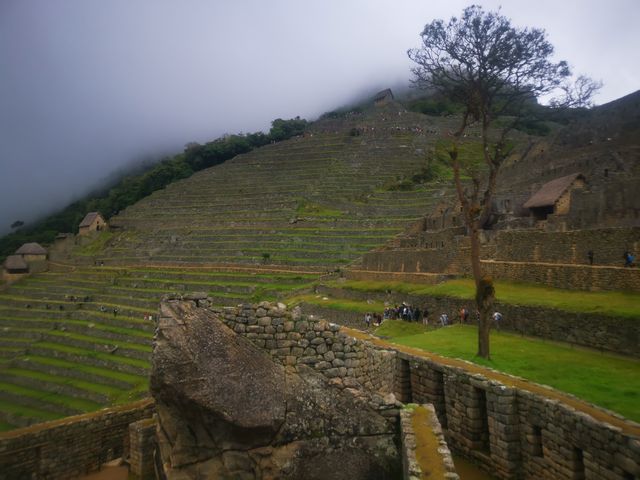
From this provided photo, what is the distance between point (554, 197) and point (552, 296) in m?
10.3

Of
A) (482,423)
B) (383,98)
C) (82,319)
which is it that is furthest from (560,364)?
(383,98)

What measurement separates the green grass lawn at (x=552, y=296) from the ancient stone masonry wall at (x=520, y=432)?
442 cm

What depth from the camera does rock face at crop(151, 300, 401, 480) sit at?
493 cm

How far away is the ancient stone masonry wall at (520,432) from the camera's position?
4.64 meters

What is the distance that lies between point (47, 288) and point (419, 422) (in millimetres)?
42451

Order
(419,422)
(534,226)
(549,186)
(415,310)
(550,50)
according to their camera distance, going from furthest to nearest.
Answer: (549,186) < (534,226) < (415,310) < (550,50) < (419,422)

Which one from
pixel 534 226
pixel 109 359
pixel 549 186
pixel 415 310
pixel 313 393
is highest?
pixel 549 186

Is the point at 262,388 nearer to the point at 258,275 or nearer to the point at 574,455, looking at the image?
the point at 574,455

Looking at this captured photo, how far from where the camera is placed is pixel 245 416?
4.99 metres

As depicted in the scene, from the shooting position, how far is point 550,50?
11383mm

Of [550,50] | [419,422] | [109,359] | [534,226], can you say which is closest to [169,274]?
[109,359]

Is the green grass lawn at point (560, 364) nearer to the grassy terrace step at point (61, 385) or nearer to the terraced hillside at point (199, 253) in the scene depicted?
the terraced hillside at point (199, 253)

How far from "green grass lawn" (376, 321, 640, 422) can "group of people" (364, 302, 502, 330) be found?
213 centimetres

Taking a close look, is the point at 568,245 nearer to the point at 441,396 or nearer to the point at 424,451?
the point at 441,396
